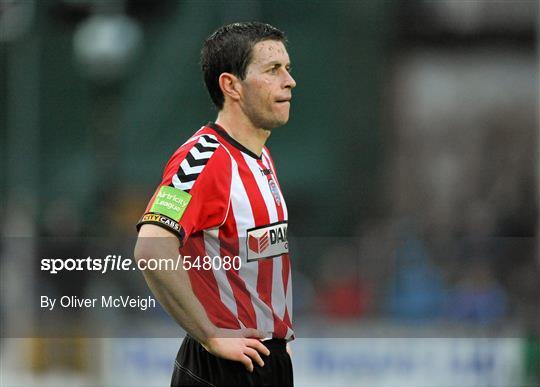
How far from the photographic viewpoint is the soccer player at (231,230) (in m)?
2.96

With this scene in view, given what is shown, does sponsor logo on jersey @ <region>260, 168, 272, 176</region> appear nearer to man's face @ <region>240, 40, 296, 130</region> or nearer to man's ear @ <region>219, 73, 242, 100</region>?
man's face @ <region>240, 40, 296, 130</region>

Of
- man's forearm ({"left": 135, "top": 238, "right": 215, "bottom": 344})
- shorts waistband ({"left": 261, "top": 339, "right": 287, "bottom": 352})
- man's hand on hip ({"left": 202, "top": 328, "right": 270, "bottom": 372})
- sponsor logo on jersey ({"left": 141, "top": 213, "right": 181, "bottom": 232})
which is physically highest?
A: sponsor logo on jersey ({"left": 141, "top": 213, "right": 181, "bottom": 232})

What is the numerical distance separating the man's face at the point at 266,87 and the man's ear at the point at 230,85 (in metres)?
0.02

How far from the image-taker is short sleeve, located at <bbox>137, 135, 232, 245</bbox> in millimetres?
2947

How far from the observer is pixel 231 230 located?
3092mm

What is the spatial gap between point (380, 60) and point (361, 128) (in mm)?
754

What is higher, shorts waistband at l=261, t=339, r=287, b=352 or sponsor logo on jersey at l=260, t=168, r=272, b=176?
sponsor logo on jersey at l=260, t=168, r=272, b=176

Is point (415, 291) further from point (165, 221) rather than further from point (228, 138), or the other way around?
point (165, 221)

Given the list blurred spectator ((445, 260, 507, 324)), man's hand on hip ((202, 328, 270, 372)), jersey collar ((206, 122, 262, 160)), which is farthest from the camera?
blurred spectator ((445, 260, 507, 324))

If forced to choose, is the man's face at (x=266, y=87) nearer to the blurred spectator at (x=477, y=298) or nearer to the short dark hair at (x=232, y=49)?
the short dark hair at (x=232, y=49)

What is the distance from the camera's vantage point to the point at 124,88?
10125mm

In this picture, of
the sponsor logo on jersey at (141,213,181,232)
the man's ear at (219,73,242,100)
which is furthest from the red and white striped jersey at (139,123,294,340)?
the man's ear at (219,73,242,100)

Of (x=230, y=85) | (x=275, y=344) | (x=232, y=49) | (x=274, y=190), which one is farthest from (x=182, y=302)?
(x=232, y=49)

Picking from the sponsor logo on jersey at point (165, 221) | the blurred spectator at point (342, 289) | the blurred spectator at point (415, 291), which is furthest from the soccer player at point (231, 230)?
the blurred spectator at point (342, 289)
